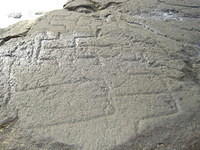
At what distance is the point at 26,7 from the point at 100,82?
1701 mm

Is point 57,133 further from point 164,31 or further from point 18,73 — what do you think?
point 164,31

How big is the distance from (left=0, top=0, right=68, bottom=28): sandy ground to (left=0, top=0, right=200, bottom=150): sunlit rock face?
56cm

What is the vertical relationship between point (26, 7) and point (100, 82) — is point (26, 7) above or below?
above

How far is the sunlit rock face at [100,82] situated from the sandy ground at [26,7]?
559mm

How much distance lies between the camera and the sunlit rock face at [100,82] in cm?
129

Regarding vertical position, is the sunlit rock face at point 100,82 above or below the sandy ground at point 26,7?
below

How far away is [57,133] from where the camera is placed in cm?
129

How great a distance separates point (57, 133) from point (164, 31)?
4.25 ft

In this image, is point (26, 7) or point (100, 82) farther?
point (26, 7)

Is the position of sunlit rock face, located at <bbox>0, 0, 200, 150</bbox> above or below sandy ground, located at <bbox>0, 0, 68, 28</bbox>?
below

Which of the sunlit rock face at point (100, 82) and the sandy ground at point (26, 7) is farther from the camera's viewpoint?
the sandy ground at point (26, 7)

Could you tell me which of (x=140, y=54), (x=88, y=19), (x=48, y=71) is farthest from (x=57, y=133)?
(x=88, y=19)

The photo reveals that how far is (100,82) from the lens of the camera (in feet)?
5.23

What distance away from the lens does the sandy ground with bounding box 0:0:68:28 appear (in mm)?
2682
